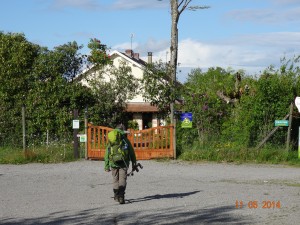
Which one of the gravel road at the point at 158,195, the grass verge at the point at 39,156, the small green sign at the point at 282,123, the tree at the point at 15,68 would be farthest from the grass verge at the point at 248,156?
the tree at the point at 15,68

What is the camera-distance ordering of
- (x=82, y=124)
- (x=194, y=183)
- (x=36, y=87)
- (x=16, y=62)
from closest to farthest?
(x=194, y=183) < (x=82, y=124) < (x=36, y=87) < (x=16, y=62)

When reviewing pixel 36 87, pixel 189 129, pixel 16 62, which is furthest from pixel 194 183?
pixel 16 62

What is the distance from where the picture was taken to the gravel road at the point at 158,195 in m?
11.3

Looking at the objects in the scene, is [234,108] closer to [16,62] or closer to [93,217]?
[16,62]

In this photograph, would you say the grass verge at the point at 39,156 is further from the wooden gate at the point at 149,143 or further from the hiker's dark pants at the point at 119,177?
the hiker's dark pants at the point at 119,177

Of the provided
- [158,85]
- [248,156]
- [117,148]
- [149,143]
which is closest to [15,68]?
[158,85]

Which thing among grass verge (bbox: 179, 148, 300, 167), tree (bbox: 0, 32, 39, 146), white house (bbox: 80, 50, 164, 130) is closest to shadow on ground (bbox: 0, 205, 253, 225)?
grass verge (bbox: 179, 148, 300, 167)

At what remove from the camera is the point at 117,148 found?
13.2 meters

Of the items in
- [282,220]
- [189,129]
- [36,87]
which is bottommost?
[282,220]

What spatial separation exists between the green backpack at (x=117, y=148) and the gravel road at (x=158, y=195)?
89 centimetres

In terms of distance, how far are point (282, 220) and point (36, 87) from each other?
19.0 meters

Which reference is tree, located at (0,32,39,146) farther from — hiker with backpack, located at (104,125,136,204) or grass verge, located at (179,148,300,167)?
hiker with backpack, located at (104,125,136,204)

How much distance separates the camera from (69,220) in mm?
11094

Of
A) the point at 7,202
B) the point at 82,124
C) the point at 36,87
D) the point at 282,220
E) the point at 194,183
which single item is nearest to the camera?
the point at 282,220
